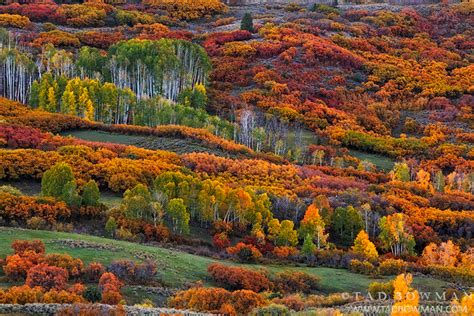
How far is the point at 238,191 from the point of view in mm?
55219

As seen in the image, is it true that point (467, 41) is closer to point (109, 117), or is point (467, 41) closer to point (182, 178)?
point (109, 117)

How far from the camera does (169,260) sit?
42.2 m

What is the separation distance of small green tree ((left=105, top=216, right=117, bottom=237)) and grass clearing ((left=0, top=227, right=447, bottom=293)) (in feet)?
8.89

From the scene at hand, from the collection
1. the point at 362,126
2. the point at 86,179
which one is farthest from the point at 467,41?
the point at 86,179

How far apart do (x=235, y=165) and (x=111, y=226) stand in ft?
77.3

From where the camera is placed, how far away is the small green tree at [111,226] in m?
47.9

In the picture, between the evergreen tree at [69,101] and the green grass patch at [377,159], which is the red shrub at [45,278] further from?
the green grass patch at [377,159]

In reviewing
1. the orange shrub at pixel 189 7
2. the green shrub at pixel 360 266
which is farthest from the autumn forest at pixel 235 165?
the orange shrub at pixel 189 7

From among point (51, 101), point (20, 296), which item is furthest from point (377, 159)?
point (20, 296)

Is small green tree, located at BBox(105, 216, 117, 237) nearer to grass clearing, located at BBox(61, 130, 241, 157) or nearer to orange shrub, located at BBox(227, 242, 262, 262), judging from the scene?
orange shrub, located at BBox(227, 242, 262, 262)

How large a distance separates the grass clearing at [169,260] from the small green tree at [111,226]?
2.71 m

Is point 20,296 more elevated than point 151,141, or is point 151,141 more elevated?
point 20,296

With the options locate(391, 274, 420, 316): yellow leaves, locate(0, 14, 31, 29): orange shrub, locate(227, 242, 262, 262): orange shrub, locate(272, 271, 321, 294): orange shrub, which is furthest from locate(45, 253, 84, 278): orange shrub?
locate(0, 14, 31, 29): orange shrub

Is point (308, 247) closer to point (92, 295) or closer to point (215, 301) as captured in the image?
point (215, 301)
